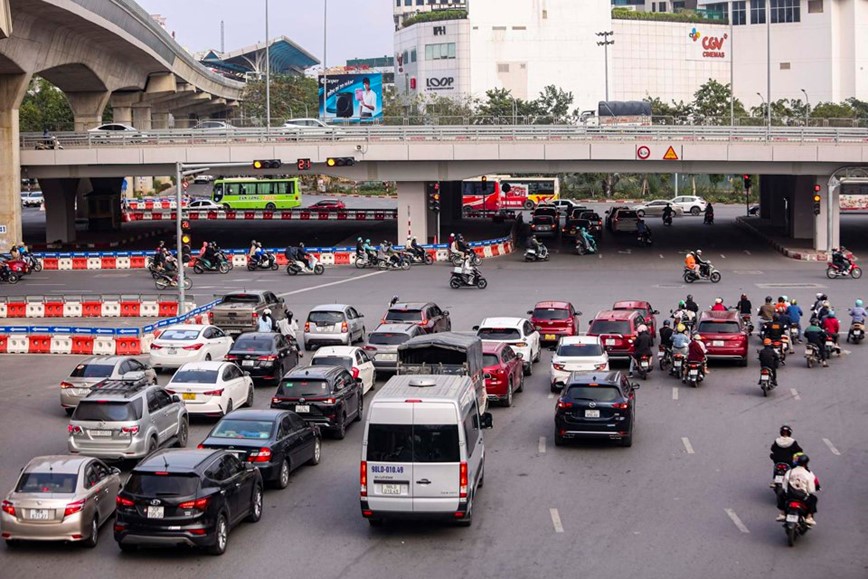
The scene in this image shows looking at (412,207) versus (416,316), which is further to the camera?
(412,207)

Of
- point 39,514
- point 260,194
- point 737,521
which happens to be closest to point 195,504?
point 39,514

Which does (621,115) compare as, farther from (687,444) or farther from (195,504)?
(195,504)

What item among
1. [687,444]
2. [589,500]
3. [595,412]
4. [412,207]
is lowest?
[589,500]

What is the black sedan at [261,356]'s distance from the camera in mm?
30906

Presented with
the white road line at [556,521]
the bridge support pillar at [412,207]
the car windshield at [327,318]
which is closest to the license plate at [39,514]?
the white road line at [556,521]

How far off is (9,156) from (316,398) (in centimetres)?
4646

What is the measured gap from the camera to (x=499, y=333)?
32312 mm

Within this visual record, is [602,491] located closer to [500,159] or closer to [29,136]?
[500,159]

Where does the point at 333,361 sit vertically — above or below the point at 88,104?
below

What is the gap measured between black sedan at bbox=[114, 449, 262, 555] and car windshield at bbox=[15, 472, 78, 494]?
938 mm

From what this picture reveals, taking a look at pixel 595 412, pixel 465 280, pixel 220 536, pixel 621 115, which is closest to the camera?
pixel 220 536

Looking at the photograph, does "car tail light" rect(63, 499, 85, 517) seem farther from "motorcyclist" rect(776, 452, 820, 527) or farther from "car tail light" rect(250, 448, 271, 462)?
"motorcyclist" rect(776, 452, 820, 527)

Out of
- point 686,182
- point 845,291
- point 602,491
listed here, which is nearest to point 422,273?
point 845,291

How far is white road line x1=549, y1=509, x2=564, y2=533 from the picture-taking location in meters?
18.8
